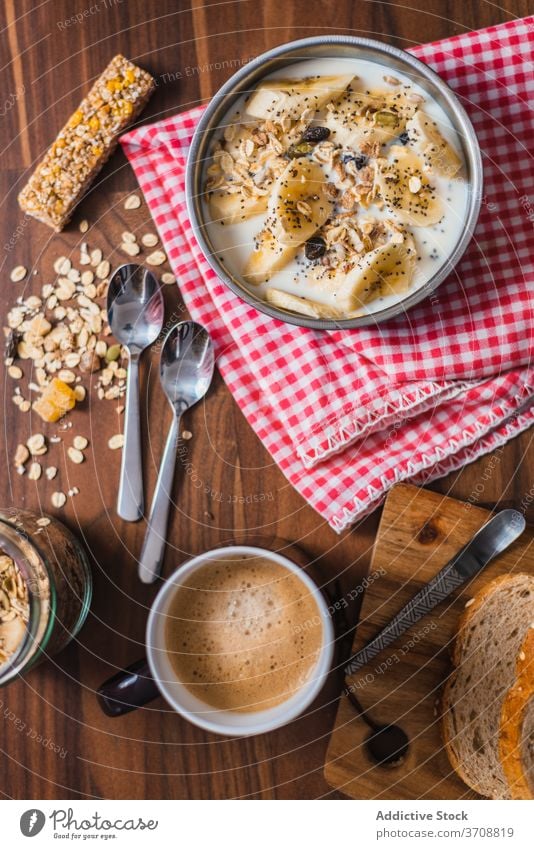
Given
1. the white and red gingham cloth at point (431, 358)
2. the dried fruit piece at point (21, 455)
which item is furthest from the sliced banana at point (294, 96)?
the dried fruit piece at point (21, 455)

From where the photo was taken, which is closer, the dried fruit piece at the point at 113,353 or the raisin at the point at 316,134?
the raisin at the point at 316,134

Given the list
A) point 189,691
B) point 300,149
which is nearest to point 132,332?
point 300,149

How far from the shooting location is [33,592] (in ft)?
2.35

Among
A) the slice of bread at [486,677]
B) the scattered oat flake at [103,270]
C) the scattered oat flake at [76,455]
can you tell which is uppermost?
the scattered oat flake at [103,270]

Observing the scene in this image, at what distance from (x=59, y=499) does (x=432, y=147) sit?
527 millimetres

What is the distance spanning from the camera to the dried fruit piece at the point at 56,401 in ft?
2.78

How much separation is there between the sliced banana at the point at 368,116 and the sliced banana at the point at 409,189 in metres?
0.02

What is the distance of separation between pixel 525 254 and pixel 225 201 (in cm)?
31

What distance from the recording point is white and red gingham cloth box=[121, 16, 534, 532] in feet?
2.63

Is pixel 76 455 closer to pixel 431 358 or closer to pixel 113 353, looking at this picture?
pixel 113 353

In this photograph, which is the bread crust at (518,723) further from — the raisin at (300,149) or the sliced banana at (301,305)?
the raisin at (300,149)

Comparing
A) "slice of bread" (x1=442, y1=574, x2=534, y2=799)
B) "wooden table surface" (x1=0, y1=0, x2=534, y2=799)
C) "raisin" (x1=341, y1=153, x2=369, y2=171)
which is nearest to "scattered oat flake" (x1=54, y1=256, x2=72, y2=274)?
"wooden table surface" (x1=0, y1=0, x2=534, y2=799)
